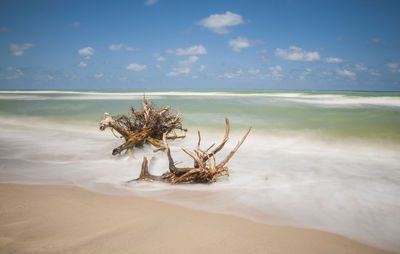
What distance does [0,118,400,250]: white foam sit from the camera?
250 centimetres

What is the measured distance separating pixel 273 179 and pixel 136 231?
223cm

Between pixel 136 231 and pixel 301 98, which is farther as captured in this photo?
pixel 301 98

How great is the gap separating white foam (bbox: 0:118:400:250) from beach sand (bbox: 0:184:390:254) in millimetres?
221

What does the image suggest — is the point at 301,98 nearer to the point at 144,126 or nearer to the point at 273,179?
the point at 144,126

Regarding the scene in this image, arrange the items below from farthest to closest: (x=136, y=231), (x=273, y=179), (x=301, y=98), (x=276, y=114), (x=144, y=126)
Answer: (x=301, y=98) → (x=276, y=114) → (x=144, y=126) → (x=273, y=179) → (x=136, y=231)

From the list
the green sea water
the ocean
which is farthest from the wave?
the ocean

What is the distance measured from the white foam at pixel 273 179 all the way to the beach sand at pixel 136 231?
221mm

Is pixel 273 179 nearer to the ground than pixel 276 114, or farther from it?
nearer to the ground

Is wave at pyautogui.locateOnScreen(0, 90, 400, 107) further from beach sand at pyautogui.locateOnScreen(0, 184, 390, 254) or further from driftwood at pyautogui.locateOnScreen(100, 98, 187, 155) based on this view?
beach sand at pyautogui.locateOnScreen(0, 184, 390, 254)

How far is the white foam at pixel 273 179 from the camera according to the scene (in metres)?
2.50

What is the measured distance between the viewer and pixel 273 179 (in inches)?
143

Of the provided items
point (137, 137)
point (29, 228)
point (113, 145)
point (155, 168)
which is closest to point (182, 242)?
point (29, 228)

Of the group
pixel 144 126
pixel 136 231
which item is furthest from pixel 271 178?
pixel 144 126

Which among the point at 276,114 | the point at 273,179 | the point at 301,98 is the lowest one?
the point at 273,179
